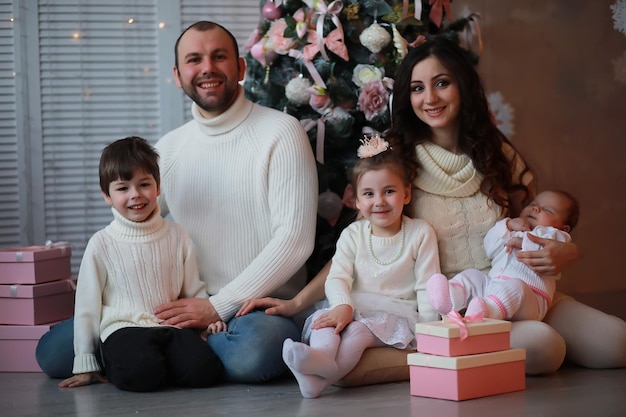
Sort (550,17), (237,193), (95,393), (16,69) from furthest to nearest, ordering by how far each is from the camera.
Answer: (550,17) → (16,69) → (237,193) → (95,393)

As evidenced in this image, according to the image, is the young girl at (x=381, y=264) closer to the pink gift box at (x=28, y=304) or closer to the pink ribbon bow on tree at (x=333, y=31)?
the pink ribbon bow on tree at (x=333, y=31)

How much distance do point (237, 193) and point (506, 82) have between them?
2274 mm

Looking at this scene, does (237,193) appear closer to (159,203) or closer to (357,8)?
(159,203)

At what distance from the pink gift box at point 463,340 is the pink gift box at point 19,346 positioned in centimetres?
152

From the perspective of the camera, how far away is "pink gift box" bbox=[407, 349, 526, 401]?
2764 mm

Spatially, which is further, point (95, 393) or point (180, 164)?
point (180, 164)

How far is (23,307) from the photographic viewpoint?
3.53m

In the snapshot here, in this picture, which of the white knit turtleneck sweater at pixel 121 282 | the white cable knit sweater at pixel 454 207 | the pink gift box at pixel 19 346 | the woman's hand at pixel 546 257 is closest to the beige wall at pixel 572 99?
the white cable knit sweater at pixel 454 207

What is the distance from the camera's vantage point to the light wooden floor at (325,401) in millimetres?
2652

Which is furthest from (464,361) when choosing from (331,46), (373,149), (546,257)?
(331,46)

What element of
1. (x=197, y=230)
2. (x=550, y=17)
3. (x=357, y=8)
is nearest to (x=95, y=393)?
(x=197, y=230)

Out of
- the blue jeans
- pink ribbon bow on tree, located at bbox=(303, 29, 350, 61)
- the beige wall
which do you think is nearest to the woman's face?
pink ribbon bow on tree, located at bbox=(303, 29, 350, 61)

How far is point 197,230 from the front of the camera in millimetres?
3465

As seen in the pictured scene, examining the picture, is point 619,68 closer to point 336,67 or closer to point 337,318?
point 336,67
